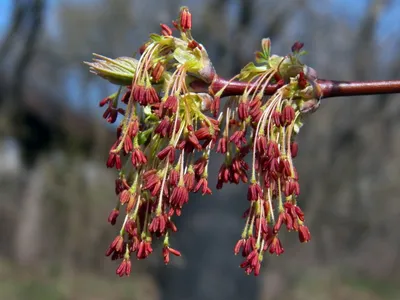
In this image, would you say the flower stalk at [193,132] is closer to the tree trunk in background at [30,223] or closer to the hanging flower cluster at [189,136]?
the hanging flower cluster at [189,136]

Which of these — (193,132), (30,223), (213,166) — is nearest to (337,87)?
(193,132)

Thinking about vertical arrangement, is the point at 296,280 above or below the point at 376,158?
below

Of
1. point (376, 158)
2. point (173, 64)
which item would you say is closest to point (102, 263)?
point (376, 158)

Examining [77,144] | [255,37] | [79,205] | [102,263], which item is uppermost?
[255,37]

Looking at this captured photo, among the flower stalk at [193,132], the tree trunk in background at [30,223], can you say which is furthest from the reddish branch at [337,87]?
the tree trunk in background at [30,223]

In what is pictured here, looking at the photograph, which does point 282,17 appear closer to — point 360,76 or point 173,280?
point 360,76

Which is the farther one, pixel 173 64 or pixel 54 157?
pixel 54 157

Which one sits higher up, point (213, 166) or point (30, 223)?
point (213, 166)

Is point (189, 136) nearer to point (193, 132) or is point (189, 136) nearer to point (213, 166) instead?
point (193, 132)
